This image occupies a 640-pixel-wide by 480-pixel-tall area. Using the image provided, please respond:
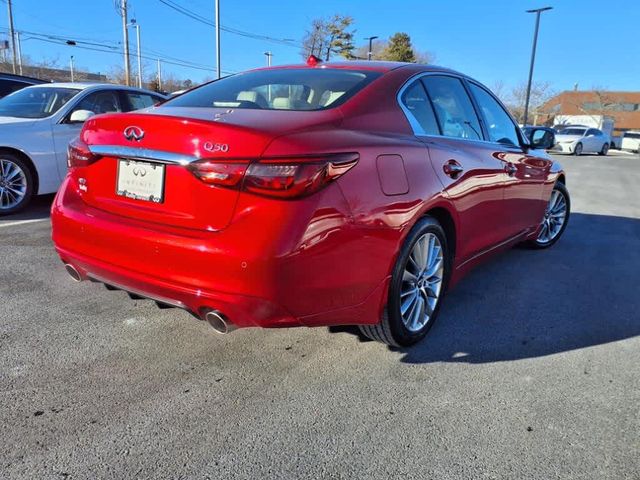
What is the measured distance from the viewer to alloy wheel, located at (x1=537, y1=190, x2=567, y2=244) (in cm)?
542

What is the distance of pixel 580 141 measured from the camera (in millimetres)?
25328

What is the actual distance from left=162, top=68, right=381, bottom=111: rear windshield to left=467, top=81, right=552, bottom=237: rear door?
1343 millimetres

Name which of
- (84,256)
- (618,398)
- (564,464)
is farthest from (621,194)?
(84,256)

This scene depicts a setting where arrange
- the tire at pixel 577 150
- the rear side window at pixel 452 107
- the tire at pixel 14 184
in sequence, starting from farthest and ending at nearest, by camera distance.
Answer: the tire at pixel 577 150 < the tire at pixel 14 184 < the rear side window at pixel 452 107

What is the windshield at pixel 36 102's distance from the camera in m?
6.21

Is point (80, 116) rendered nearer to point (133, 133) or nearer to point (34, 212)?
point (34, 212)

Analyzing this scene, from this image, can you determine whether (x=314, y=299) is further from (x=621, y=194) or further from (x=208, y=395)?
(x=621, y=194)

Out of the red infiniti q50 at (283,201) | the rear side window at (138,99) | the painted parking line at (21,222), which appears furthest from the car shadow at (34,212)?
the red infiniti q50 at (283,201)

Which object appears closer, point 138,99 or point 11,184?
point 11,184

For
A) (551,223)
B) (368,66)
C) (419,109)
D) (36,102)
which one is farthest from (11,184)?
(551,223)

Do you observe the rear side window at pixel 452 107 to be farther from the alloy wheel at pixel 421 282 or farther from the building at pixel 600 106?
the building at pixel 600 106

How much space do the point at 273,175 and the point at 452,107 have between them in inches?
74.7

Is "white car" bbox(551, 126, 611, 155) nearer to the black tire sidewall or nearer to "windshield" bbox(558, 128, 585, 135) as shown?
"windshield" bbox(558, 128, 585, 135)

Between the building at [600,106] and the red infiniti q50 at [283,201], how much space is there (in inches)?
2641
